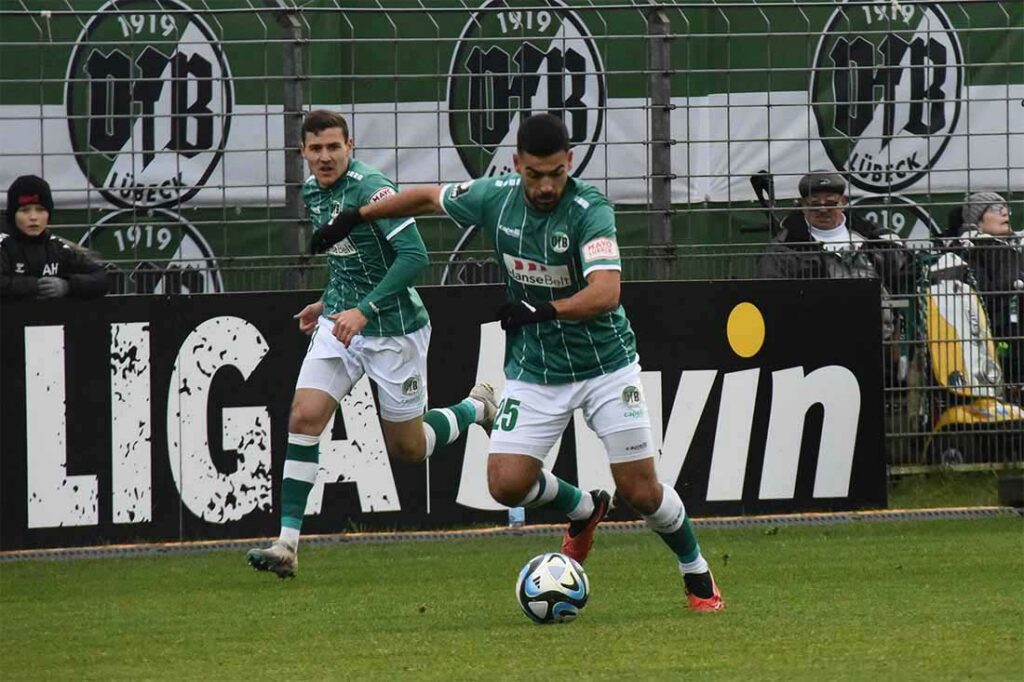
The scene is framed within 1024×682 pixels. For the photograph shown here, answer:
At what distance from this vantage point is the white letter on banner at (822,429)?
39.3 feet

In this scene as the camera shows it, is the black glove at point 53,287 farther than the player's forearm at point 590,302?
Yes

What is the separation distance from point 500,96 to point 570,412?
381 cm

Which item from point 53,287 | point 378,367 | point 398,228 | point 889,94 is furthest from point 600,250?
point 889,94

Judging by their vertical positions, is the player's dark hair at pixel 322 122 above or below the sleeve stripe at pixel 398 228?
above

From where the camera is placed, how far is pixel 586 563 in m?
10.5

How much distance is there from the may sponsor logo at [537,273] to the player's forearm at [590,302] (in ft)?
1.23

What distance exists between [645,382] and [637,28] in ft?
8.75

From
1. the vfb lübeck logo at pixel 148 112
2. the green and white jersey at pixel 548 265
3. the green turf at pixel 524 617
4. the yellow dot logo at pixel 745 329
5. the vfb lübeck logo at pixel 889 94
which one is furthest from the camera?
the vfb lübeck logo at pixel 889 94

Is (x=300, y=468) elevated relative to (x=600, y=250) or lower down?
lower down

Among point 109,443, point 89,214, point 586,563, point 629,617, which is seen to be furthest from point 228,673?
point 89,214

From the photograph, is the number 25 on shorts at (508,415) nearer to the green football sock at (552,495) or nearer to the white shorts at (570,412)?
the white shorts at (570,412)

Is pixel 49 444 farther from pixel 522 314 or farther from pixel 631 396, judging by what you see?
pixel 522 314

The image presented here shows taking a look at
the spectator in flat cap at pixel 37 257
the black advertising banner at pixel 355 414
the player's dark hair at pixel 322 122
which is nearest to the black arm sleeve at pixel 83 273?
the spectator in flat cap at pixel 37 257

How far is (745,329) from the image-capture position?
1199 cm
